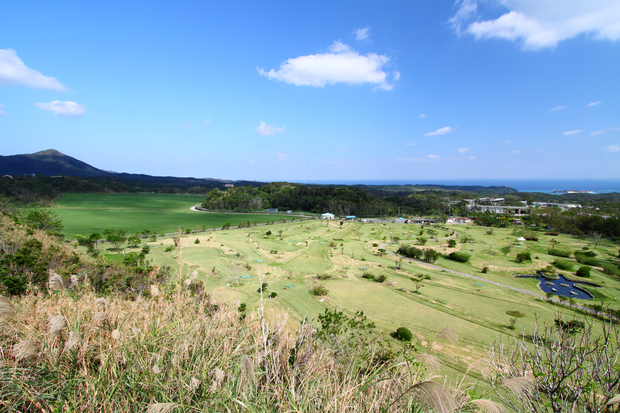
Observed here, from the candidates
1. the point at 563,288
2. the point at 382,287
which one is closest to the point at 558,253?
the point at 563,288

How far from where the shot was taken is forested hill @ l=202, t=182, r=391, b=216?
98.2 meters

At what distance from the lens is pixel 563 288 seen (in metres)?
30.7

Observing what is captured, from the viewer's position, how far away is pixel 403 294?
24.8 meters

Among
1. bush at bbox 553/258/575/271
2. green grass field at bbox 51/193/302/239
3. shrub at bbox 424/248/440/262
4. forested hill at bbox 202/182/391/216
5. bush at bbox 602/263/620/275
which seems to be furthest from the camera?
forested hill at bbox 202/182/391/216

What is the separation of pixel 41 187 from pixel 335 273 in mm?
119482

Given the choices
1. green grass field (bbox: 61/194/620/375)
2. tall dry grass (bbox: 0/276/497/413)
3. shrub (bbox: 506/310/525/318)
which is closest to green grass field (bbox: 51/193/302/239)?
green grass field (bbox: 61/194/620/375)

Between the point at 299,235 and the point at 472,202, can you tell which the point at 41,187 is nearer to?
the point at 299,235

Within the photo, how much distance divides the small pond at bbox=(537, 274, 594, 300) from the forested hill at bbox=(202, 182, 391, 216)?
64529 mm

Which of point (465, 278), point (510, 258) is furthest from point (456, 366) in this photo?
point (510, 258)

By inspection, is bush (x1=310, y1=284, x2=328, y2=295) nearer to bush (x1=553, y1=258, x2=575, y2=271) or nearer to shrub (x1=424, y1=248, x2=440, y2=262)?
shrub (x1=424, y1=248, x2=440, y2=262)

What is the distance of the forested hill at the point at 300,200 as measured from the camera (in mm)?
98250

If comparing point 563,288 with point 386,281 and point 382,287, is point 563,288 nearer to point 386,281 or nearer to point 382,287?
point 386,281

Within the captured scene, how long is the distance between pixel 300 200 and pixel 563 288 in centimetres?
8382

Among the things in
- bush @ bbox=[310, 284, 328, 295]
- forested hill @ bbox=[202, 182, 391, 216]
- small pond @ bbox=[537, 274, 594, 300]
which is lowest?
Result: small pond @ bbox=[537, 274, 594, 300]
